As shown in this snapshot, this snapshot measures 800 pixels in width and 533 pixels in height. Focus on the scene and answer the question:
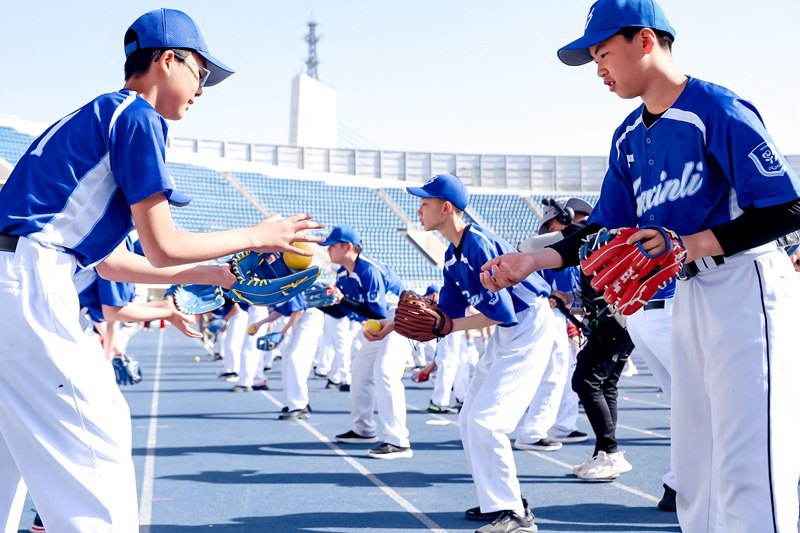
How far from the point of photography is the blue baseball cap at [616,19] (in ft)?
10.4

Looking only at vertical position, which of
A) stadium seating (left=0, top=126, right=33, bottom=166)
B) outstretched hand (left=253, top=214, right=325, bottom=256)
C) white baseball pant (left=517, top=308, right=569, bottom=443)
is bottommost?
white baseball pant (left=517, top=308, right=569, bottom=443)

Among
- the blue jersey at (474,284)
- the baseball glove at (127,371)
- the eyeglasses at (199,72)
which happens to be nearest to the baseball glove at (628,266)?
the eyeglasses at (199,72)

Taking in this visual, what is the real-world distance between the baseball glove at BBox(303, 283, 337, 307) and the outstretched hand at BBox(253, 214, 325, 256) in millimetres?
6476

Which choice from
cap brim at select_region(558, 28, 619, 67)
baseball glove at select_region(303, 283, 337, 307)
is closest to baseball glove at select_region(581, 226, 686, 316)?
cap brim at select_region(558, 28, 619, 67)

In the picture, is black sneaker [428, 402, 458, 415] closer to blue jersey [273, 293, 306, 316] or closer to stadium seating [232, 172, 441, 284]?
blue jersey [273, 293, 306, 316]

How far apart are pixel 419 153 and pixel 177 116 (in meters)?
51.2

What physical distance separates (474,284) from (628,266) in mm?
2620

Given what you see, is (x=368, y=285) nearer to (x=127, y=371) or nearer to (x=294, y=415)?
(x=294, y=415)

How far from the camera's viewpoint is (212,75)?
10.6 feet

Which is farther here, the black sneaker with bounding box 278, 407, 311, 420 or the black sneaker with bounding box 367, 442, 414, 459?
the black sneaker with bounding box 278, 407, 311, 420

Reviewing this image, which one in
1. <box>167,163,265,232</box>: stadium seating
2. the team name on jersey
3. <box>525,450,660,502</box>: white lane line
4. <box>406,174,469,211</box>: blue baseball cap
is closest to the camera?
the team name on jersey

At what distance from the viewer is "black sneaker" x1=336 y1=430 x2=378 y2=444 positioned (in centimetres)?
912

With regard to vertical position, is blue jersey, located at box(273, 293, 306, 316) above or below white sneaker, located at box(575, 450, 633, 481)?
above

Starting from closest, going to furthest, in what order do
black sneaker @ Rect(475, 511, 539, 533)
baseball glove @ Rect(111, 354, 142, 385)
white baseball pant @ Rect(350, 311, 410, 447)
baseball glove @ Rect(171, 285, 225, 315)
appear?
1. baseball glove @ Rect(171, 285, 225, 315)
2. black sneaker @ Rect(475, 511, 539, 533)
3. baseball glove @ Rect(111, 354, 142, 385)
4. white baseball pant @ Rect(350, 311, 410, 447)
